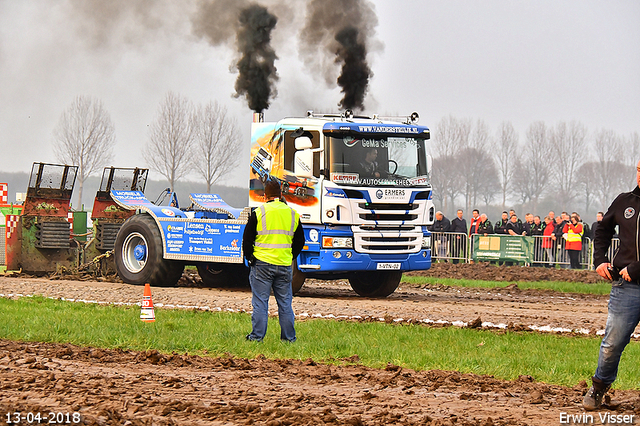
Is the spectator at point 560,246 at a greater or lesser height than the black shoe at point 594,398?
greater

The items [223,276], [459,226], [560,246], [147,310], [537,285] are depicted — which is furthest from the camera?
[459,226]

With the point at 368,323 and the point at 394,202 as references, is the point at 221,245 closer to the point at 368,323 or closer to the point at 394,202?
the point at 394,202

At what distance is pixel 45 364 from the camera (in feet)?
26.1

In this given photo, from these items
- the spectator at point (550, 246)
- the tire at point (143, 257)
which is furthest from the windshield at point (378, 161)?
the spectator at point (550, 246)

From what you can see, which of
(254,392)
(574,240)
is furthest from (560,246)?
(254,392)

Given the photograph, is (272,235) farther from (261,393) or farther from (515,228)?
(515,228)

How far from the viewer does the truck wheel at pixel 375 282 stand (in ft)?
56.4

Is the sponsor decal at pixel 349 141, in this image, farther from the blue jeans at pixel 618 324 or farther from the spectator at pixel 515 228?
the spectator at pixel 515 228

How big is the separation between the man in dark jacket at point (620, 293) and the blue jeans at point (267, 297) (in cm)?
428

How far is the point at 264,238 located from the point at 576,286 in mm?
11703

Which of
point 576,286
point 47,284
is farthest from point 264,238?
point 576,286

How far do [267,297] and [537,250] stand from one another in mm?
17398

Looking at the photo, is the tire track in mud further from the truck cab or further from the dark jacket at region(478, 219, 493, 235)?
the dark jacket at region(478, 219, 493, 235)

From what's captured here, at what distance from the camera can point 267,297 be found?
33.3 feet
